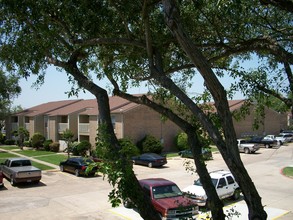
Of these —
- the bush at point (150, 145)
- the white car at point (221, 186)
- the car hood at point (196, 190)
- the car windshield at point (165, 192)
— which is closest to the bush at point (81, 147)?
the bush at point (150, 145)

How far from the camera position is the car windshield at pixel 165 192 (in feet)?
47.5

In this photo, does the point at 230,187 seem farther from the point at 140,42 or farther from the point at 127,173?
the point at 127,173

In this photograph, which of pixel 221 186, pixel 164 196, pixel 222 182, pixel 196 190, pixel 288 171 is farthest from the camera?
pixel 288 171

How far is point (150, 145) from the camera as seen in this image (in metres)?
36.2

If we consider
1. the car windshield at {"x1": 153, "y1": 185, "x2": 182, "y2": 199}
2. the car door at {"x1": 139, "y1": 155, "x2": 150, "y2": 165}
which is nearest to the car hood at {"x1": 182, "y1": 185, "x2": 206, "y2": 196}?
the car windshield at {"x1": 153, "y1": 185, "x2": 182, "y2": 199}

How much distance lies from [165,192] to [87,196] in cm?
616

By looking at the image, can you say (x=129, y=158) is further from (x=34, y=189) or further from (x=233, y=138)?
(x=34, y=189)

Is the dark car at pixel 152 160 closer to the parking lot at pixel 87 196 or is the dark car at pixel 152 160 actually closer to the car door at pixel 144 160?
the car door at pixel 144 160

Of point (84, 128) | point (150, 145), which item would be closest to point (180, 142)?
point (150, 145)

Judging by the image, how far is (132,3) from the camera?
8.04 meters

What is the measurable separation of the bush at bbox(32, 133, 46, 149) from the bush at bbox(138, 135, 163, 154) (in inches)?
665

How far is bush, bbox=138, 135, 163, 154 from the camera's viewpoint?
36.0 metres

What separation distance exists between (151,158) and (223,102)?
84.2 feet

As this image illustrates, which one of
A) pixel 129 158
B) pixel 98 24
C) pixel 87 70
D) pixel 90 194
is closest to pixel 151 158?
pixel 90 194
